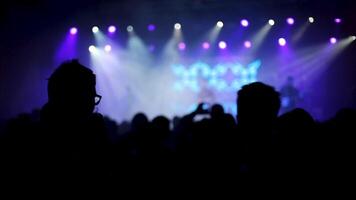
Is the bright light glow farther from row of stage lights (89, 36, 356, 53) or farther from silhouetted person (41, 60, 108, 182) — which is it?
silhouetted person (41, 60, 108, 182)

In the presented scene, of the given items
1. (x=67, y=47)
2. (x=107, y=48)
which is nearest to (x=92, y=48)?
(x=107, y=48)

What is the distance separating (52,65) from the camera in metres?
14.2

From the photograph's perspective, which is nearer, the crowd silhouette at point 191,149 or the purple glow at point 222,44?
the crowd silhouette at point 191,149

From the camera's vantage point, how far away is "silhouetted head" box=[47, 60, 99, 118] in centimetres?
151

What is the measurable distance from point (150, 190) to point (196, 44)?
15130 millimetres

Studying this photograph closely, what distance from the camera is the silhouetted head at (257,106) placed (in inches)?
75.3

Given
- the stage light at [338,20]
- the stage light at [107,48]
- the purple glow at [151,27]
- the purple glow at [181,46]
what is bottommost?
the stage light at [338,20]

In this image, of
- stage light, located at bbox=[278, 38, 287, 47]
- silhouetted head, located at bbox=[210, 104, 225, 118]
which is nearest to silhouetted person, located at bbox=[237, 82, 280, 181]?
silhouetted head, located at bbox=[210, 104, 225, 118]

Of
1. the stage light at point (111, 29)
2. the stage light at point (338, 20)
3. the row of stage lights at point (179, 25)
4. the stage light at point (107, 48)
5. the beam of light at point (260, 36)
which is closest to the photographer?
the row of stage lights at point (179, 25)

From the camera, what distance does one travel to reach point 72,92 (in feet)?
5.05

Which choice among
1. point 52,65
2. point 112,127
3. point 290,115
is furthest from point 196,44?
point 290,115

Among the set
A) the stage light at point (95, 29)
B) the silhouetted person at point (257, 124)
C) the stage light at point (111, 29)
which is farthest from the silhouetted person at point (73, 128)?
the stage light at point (111, 29)

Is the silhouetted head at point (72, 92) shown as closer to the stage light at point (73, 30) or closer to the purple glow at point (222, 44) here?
the stage light at point (73, 30)

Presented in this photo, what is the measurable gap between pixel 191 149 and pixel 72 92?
3.46 feet
